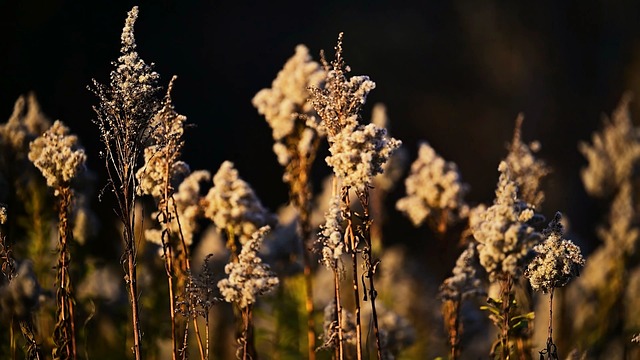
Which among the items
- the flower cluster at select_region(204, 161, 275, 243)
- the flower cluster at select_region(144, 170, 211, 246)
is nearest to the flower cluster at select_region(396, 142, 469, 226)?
the flower cluster at select_region(204, 161, 275, 243)

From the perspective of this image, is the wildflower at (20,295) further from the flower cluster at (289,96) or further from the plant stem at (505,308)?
the plant stem at (505,308)

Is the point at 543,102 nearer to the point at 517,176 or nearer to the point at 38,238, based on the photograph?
the point at 517,176

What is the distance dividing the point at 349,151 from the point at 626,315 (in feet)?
12.1

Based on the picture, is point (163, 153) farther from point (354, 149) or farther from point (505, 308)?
point (505, 308)

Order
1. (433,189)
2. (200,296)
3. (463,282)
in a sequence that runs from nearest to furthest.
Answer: (200,296)
(463,282)
(433,189)

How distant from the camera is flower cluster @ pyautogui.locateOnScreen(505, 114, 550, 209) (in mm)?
4266

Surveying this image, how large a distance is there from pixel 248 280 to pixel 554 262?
40.8 inches

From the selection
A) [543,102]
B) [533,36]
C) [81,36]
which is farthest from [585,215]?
[81,36]

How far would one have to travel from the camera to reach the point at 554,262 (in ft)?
10.4

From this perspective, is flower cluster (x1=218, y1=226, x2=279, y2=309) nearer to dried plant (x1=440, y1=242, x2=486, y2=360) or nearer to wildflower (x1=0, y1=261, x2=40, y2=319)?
wildflower (x1=0, y1=261, x2=40, y2=319)

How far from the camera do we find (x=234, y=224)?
3.70 m

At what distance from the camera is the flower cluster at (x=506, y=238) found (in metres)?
2.87

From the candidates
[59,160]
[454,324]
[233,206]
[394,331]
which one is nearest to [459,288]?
[454,324]

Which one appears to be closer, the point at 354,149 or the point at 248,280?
the point at 354,149
